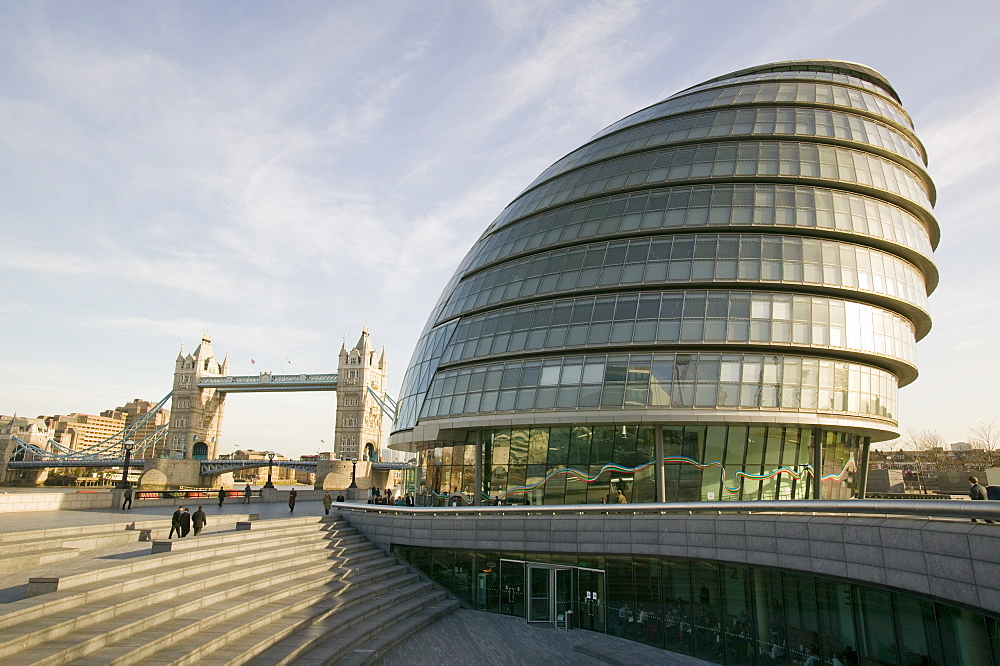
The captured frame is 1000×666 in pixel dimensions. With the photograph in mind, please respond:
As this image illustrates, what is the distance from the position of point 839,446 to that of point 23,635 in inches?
1303

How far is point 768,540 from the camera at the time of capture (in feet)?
62.5

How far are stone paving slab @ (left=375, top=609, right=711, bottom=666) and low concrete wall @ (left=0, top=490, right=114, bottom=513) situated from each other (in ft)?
75.1

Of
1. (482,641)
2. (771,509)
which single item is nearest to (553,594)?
(482,641)

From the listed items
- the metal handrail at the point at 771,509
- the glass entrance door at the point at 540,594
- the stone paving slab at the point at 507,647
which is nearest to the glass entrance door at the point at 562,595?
the glass entrance door at the point at 540,594

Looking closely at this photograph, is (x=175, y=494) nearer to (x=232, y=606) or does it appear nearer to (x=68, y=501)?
(x=68, y=501)

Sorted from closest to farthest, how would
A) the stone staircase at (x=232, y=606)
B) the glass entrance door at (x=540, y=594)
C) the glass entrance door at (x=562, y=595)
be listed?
the stone staircase at (x=232, y=606), the glass entrance door at (x=562, y=595), the glass entrance door at (x=540, y=594)

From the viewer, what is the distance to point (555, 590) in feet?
86.3

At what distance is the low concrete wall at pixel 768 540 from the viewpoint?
12398mm

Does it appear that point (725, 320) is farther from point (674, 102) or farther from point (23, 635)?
point (23, 635)

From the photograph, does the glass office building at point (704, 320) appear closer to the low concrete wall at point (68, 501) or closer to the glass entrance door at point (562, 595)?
the glass entrance door at point (562, 595)

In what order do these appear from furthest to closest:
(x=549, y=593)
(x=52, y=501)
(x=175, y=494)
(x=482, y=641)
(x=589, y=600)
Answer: (x=175, y=494)
(x=52, y=501)
(x=549, y=593)
(x=589, y=600)
(x=482, y=641)

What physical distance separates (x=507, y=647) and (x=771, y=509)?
9.93 metres

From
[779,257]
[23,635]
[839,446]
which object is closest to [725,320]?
[779,257]

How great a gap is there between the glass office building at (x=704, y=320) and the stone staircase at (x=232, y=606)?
9086 mm
